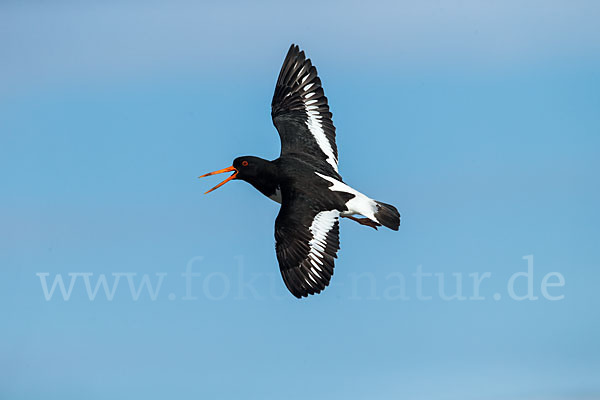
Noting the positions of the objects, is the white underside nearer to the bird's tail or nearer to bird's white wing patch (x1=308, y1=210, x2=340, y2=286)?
the bird's tail

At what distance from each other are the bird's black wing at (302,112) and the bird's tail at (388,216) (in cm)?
165

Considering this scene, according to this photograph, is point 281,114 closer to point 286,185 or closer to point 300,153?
point 300,153

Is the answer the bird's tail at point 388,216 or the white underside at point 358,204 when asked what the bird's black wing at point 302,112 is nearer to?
the white underside at point 358,204

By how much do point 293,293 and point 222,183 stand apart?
3.02 metres

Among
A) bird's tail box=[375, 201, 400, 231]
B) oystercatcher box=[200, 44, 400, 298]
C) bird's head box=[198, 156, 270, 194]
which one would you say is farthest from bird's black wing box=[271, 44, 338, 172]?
bird's tail box=[375, 201, 400, 231]

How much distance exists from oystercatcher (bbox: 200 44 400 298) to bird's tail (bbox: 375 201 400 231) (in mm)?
16

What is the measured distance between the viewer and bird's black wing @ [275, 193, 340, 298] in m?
11.9

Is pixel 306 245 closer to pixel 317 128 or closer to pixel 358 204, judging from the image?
pixel 358 204

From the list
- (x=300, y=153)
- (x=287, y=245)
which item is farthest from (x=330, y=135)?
(x=287, y=245)

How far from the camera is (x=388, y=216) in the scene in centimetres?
1274

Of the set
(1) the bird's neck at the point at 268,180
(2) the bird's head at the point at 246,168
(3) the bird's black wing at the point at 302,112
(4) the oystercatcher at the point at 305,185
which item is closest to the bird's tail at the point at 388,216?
(4) the oystercatcher at the point at 305,185

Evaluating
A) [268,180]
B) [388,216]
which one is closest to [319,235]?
[388,216]

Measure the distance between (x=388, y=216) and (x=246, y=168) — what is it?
261cm

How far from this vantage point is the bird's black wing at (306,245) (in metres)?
11.9
